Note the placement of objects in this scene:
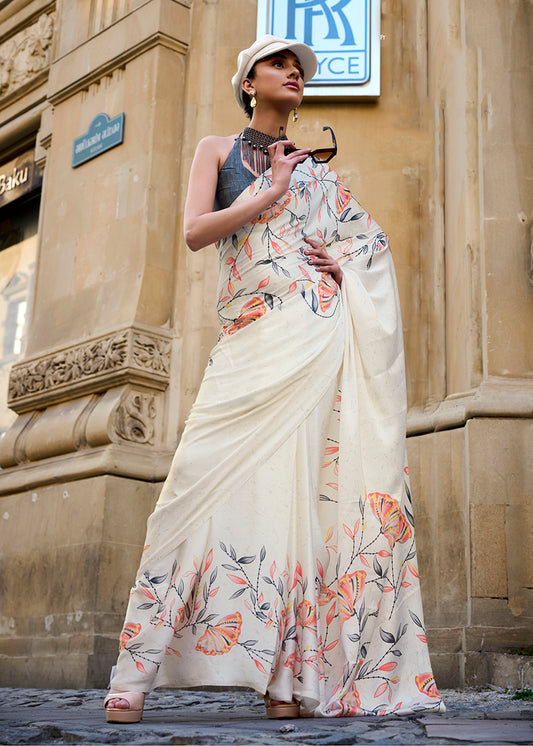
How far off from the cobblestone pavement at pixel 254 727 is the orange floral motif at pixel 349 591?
0.29 metres

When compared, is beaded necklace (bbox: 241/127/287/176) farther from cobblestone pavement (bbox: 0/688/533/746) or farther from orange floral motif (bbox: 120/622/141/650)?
cobblestone pavement (bbox: 0/688/533/746)

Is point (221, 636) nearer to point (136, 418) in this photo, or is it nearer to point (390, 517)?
point (390, 517)

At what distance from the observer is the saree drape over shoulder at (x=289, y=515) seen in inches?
106

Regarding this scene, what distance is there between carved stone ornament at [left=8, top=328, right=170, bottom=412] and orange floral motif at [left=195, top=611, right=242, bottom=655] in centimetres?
329

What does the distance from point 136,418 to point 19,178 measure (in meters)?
3.42

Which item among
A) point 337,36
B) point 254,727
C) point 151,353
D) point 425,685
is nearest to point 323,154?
point 425,685

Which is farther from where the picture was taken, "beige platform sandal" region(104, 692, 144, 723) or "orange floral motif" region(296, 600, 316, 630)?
"orange floral motif" region(296, 600, 316, 630)

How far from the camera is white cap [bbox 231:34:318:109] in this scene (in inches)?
126

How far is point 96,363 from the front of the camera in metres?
6.04

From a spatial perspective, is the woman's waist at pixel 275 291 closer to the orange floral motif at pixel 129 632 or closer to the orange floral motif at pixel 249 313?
the orange floral motif at pixel 249 313

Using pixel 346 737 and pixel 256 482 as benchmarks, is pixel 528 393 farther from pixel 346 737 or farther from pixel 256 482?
pixel 346 737

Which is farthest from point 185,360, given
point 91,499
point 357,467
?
point 357,467

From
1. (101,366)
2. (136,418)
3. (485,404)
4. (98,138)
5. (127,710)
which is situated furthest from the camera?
(98,138)

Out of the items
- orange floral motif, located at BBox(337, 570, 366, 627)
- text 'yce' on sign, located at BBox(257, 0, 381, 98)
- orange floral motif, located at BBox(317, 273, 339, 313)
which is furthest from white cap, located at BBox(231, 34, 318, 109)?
text 'yce' on sign, located at BBox(257, 0, 381, 98)
